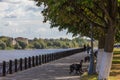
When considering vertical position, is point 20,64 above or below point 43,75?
above

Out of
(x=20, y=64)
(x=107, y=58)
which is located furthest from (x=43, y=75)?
(x=107, y=58)

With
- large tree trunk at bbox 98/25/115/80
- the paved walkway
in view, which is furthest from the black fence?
large tree trunk at bbox 98/25/115/80

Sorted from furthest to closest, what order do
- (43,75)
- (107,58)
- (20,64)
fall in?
(20,64), (43,75), (107,58)

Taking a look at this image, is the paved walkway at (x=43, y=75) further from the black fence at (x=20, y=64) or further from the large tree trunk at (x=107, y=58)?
the large tree trunk at (x=107, y=58)

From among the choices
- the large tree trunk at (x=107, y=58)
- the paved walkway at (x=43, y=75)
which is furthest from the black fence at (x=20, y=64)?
the large tree trunk at (x=107, y=58)

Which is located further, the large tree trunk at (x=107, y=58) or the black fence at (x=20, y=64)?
the black fence at (x=20, y=64)

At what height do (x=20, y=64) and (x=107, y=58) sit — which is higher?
(x=107, y=58)

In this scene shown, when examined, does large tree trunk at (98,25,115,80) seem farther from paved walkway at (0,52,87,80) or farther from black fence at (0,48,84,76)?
black fence at (0,48,84,76)

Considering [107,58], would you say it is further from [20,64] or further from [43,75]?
[20,64]

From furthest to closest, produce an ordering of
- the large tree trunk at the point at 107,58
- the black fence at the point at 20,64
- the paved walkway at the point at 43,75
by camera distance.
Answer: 1. the black fence at the point at 20,64
2. the paved walkway at the point at 43,75
3. the large tree trunk at the point at 107,58

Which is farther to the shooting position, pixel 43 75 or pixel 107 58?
pixel 43 75

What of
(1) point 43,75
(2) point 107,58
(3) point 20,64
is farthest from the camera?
(3) point 20,64

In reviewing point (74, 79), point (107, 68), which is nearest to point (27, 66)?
point (74, 79)

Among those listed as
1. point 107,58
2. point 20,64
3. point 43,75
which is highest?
point 107,58
